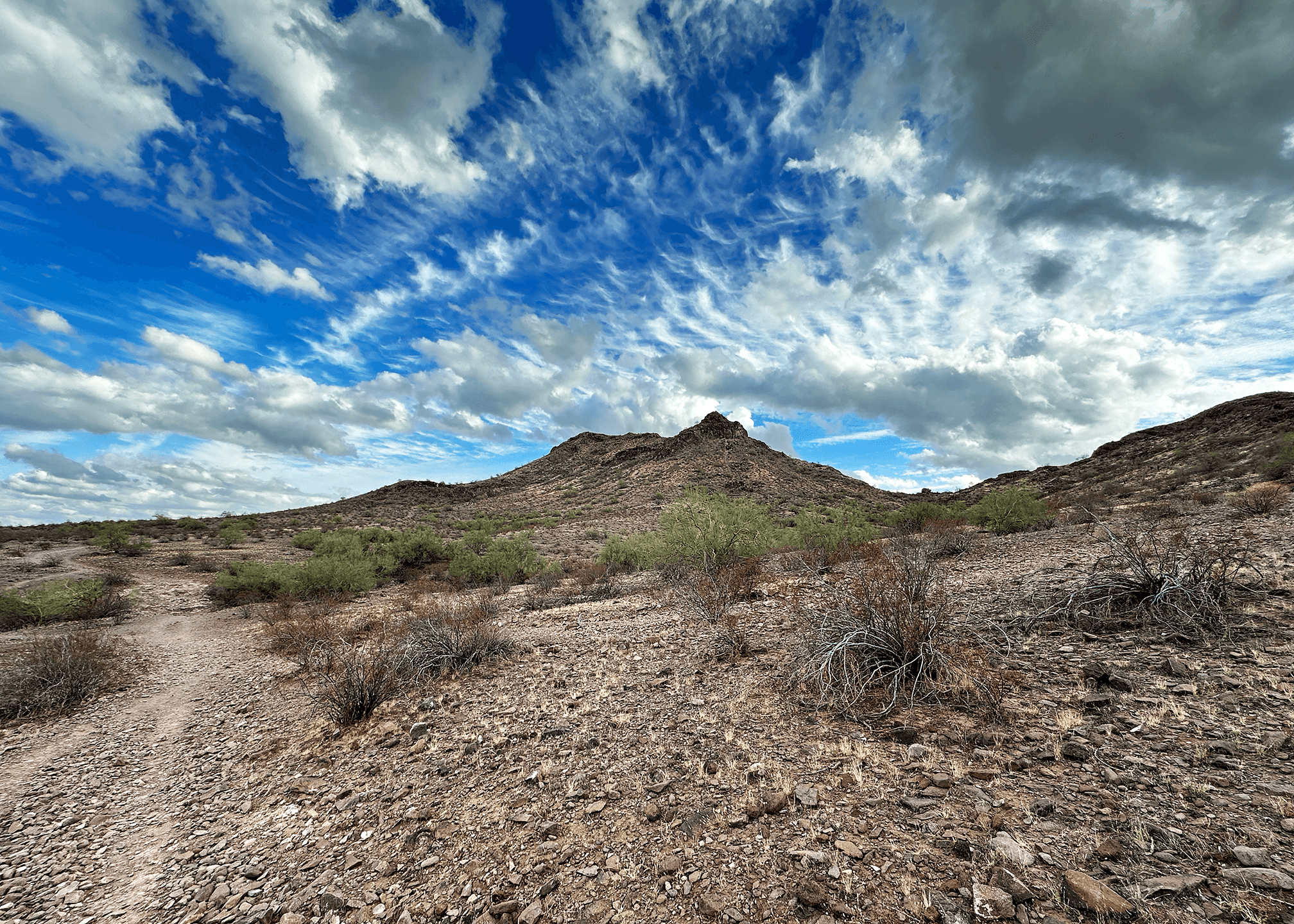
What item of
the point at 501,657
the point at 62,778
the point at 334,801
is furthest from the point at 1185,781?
the point at 62,778

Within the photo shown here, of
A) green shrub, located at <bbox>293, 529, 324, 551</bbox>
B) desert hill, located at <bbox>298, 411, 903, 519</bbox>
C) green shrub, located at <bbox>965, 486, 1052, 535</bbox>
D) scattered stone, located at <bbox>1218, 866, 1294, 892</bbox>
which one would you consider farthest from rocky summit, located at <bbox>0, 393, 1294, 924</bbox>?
desert hill, located at <bbox>298, 411, 903, 519</bbox>

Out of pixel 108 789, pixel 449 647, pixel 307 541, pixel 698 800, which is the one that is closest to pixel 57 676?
pixel 108 789

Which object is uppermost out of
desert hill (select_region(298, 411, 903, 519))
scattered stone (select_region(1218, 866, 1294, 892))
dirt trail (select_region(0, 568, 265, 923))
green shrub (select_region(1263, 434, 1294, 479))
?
desert hill (select_region(298, 411, 903, 519))

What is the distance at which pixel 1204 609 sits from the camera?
4.91m

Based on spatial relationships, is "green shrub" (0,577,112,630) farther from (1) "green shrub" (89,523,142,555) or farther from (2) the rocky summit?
A: (1) "green shrub" (89,523,142,555)

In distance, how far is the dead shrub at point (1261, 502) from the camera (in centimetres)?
961

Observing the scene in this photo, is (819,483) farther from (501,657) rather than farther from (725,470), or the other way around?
(501,657)

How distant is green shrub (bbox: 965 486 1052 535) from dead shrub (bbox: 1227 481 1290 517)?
416 cm

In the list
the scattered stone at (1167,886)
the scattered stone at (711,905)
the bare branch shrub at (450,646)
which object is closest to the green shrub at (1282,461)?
the scattered stone at (1167,886)

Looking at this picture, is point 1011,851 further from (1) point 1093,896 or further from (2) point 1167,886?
(2) point 1167,886

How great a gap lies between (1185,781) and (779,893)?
2.60m

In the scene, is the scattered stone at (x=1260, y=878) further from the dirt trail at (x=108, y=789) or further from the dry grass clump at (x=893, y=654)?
the dirt trail at (x=108, y=789)

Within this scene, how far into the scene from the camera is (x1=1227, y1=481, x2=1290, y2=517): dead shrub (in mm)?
9609

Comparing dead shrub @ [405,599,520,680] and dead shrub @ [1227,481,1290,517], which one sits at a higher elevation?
dead shrub @ [1227,481,1290,517]
